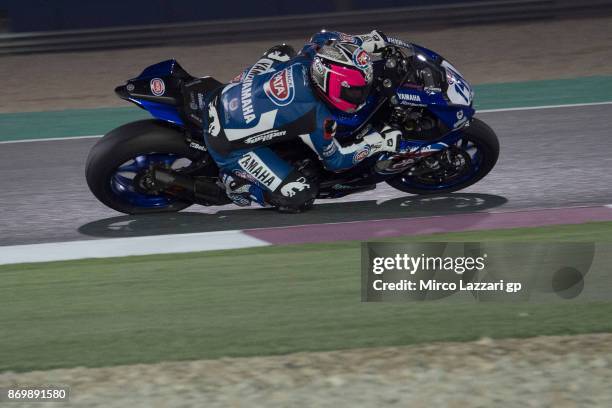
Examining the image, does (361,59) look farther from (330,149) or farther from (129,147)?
(129,147)

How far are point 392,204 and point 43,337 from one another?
3.67 meters

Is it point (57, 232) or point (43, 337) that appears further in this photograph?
point (57, 232)

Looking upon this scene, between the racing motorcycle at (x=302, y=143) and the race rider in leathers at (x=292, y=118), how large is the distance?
15 cm

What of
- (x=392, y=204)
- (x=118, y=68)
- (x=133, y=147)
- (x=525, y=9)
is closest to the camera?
(x=133, y=147)

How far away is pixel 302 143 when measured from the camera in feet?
27.3

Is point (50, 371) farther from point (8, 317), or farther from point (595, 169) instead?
point (595, 169)

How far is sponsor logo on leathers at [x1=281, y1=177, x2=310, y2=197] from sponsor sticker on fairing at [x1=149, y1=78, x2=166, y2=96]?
1243mm

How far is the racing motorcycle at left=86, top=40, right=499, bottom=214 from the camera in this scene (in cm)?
805

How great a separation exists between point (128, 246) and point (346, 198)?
216 centimetres

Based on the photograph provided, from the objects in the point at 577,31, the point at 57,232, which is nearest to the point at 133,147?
the point at 57,232

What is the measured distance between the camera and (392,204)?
29.0 ft

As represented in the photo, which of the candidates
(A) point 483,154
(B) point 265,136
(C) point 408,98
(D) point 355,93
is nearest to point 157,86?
(B) point 265,136

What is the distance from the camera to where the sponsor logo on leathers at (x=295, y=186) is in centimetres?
812

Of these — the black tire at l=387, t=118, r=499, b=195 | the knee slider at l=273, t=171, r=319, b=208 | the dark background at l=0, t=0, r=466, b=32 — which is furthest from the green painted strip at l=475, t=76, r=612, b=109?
the knee slider at l=273, t=171, r=319, b=208
